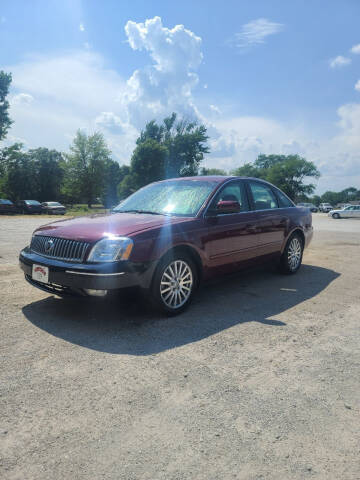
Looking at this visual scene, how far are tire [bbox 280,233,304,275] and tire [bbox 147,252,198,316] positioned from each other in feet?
8.01

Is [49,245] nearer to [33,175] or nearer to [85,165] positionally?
[85,165]

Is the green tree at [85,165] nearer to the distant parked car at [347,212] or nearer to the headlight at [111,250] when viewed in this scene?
the distant parked car at [347,212]

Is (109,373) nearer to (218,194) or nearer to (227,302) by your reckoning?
(227,302)

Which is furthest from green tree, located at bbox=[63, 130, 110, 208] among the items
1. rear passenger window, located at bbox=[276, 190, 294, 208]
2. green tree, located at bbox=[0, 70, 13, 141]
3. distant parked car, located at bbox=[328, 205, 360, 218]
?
rear passenger window, located at bbox=[276, 190, 294, 208]

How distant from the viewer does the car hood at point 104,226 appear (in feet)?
12.3

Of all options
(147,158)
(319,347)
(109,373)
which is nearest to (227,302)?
(319,347)

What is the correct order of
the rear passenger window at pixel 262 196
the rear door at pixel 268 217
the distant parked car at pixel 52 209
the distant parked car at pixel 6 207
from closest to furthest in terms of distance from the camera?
the rear door at pixel 268 217
the rear passenger window at pixel 262 196
the distant parked car at pixel 6 207
the distant parked car at pixel 52 209

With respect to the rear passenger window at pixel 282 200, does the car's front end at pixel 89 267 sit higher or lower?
lower

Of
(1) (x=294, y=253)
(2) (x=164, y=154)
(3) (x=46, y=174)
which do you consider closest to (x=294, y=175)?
(2) (x=164, y=154)

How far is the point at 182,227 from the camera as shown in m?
4.11

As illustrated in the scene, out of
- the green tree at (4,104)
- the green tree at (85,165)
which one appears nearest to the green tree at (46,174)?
the green tree at (85,165)

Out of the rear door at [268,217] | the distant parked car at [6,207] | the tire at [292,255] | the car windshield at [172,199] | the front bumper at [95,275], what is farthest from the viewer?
the distant parked car at [6,207]

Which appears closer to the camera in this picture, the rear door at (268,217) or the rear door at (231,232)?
the rear door at (231,232)

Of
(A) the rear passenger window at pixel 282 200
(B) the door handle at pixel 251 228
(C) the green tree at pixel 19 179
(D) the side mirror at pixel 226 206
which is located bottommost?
(B) the door handle at pixel 251 228
